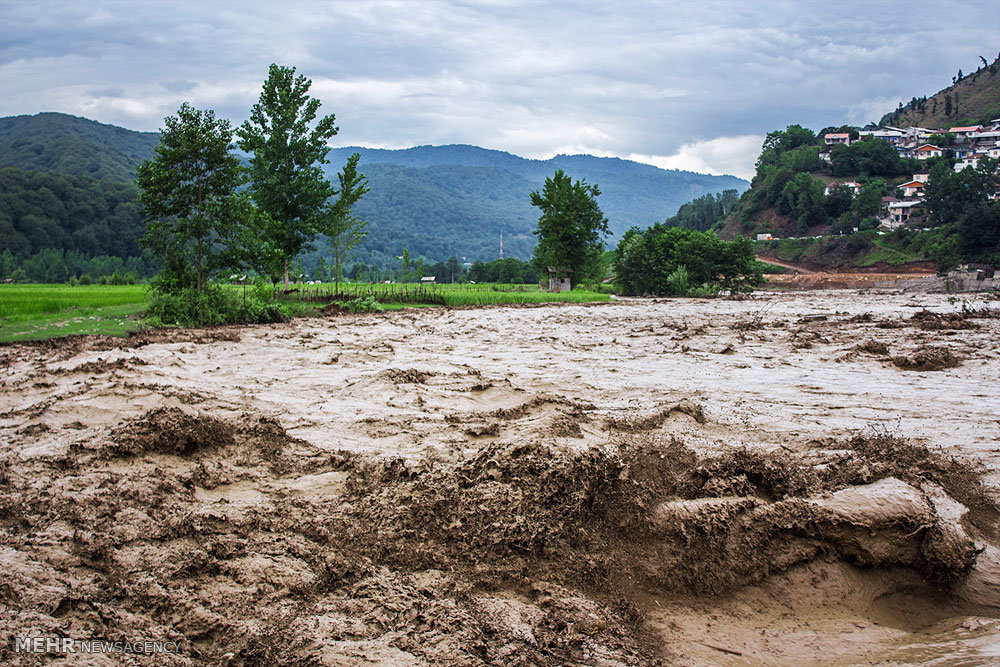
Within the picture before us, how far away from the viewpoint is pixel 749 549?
3.25 metres

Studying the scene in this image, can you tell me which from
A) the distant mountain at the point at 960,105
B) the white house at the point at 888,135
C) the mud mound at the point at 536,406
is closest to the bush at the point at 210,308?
the mud mound at the point at 536,406

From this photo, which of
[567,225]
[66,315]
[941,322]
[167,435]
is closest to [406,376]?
[167,435]

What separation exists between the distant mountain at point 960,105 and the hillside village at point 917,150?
19.0ft

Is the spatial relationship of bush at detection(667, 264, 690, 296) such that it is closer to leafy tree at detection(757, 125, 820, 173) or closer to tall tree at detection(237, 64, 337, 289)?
tall tree at detection(237, 64, 337, 289)

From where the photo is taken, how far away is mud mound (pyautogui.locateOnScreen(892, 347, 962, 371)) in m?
8.37

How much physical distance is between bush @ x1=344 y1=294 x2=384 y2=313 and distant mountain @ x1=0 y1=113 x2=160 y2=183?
229 feet

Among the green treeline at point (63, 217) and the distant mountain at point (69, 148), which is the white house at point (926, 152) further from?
the distant mountain at point (69, 148)

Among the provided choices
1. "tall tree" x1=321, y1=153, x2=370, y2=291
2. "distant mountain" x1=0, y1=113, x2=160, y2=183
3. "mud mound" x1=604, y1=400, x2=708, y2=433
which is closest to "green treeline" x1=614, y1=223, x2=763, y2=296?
"tall tree" x1=321, y1=153, x2=370, y2=291

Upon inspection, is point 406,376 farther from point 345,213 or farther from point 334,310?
point 345,213

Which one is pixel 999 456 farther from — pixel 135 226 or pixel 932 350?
pixel 135 226

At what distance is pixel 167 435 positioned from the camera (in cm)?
457

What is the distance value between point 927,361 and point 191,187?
51.7 feet

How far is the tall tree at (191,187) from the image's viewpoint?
14.5 m

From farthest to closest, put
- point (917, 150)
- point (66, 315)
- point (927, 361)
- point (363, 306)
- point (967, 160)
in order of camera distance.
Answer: point (917, 150)
point (967, 160)
point (363, 306)
point (66, 315)
point (927, 361)
